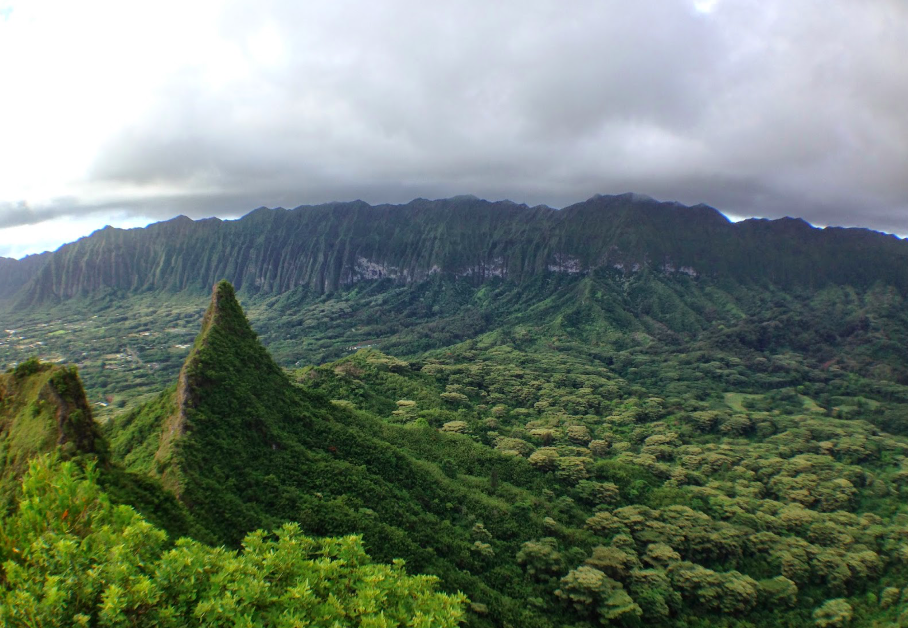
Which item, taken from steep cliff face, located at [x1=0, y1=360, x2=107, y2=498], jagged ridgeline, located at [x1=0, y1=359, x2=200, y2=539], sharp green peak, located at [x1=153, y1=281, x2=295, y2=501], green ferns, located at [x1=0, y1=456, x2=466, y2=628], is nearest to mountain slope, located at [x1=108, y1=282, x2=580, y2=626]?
sharp green peak, located at [x1=153, y1=281, x2=295, y2=501]

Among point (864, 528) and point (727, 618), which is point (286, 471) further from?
point (864, 528)

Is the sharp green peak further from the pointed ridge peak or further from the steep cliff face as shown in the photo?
the steep cliff face

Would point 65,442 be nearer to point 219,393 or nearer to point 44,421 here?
point 44,421

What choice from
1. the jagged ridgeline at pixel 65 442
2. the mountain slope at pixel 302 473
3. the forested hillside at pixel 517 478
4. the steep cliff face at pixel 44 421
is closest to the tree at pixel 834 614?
the forested hillside at pixel 517 478

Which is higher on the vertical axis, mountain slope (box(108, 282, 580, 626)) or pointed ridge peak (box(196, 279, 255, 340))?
pointed ridge peak (box(196, 279, 255, 340))

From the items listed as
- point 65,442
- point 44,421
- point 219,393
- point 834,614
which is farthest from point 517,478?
point 44,421

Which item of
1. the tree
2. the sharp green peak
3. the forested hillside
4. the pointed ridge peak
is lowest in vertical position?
the tree

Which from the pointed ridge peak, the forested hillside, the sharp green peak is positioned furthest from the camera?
the pointed ridge peak

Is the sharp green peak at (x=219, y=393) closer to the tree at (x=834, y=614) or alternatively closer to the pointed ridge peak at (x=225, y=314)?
the pointed ridge peak at (x=225, y=314)
